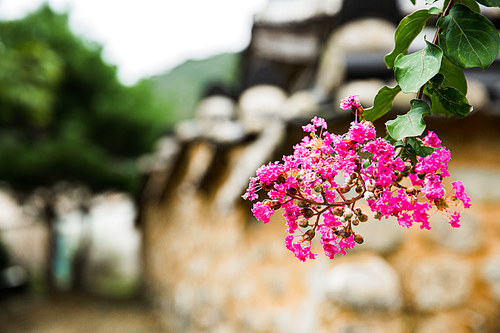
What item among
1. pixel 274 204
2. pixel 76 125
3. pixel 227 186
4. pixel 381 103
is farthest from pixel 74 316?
pixel 381 103

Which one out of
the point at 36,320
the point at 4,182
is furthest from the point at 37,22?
the point at 36,320

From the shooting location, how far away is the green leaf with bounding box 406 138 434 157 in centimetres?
46

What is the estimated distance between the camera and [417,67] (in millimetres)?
457

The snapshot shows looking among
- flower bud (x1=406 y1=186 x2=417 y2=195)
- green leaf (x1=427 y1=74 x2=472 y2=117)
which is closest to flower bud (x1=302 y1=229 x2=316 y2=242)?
flower bud (x1=406 y1=186 x2=417 y2=195)

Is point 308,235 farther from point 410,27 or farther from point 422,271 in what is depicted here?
point 422,271

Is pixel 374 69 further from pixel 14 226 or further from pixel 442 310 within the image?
pixel 14 226

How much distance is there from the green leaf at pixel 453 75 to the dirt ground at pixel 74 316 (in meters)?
5.52

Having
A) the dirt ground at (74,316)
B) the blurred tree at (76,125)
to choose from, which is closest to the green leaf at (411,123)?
the dirt ground at (74,316)

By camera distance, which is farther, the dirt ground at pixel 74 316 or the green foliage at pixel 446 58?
the dirt ground at pixel 74 316

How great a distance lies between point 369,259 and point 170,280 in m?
4.08

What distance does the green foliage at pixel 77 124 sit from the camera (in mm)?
6461

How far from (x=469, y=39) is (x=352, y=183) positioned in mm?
225

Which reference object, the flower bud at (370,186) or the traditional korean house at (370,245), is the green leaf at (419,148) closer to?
the flower bud at (370,186)

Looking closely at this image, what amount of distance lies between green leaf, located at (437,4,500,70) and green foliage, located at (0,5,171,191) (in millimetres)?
5989
